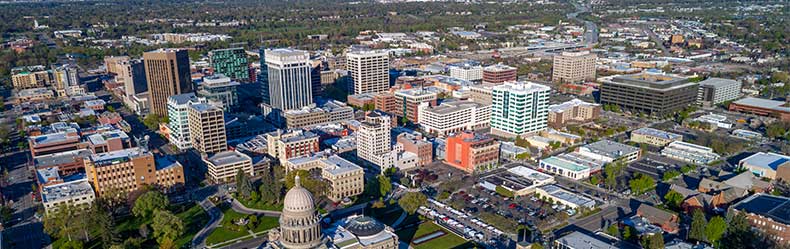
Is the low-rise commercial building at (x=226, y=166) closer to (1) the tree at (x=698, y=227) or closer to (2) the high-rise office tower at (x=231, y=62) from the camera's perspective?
(1) the tree at (x=698, y=227)

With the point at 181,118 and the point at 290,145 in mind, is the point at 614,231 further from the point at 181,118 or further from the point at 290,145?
the point at 181,118

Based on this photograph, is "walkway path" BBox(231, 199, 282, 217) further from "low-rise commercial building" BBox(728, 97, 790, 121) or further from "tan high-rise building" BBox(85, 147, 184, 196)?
"low-rise commercial building" BBox(728, 97, 790, 121)

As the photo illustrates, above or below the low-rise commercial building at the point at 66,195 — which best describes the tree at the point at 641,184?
below

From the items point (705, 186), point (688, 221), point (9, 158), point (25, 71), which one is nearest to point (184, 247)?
point (9, 158)

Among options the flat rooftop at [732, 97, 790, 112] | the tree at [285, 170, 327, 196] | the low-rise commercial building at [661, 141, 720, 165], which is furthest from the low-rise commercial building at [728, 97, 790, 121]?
the tree at [285, 170, 327, 196]

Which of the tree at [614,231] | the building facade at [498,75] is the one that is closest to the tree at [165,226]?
the tree at [614,231]

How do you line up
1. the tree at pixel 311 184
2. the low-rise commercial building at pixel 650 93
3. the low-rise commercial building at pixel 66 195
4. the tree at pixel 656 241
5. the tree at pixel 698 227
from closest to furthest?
the tree at pixel 656 241 → the tree at pixel 698 227 → the low-rise commercial building at pixel 66 195 → the tree at pixel 311 184 → the low-rise commercial building at pixel 650 93

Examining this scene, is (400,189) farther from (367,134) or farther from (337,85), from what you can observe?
(337,85)
